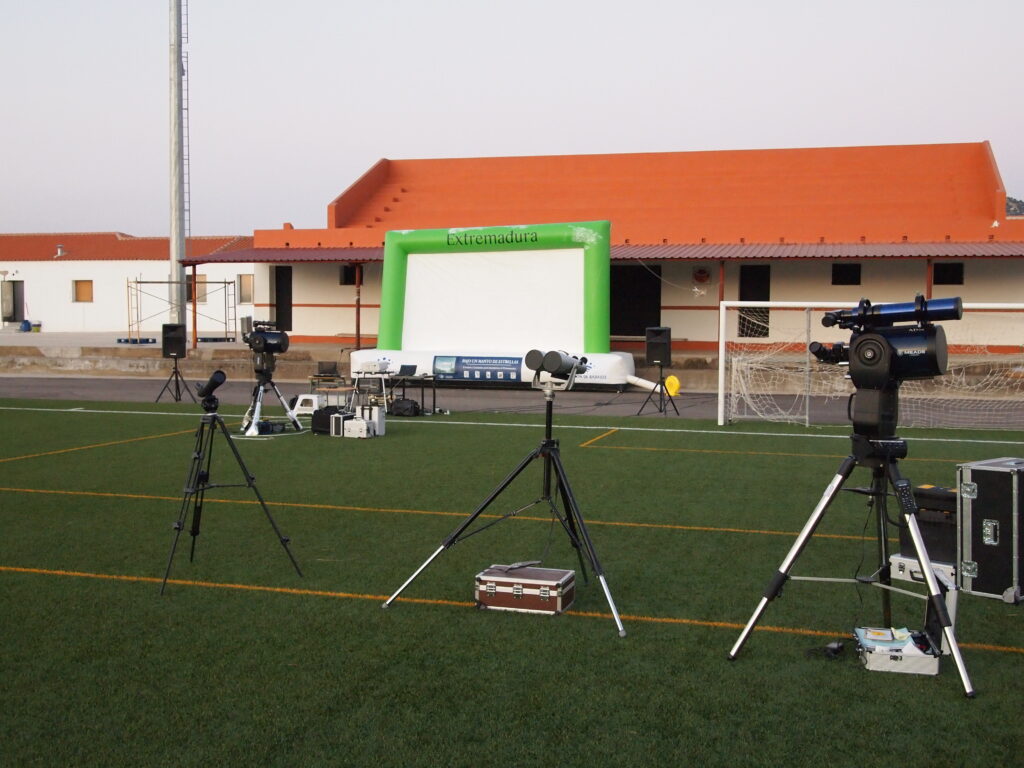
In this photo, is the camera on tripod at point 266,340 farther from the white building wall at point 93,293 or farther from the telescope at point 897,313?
the white building wall at point 93,293

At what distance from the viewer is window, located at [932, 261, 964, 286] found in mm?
25016

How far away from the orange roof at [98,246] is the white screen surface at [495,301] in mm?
27689

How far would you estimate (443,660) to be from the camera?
488 cm

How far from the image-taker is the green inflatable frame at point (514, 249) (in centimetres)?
2211

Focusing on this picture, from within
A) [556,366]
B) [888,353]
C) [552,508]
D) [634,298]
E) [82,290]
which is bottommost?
[552,508]

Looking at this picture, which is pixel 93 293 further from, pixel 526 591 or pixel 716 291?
pixel 526 591

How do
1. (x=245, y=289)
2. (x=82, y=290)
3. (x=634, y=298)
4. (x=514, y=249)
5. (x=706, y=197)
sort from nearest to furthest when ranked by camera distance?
1. (x=514, y=249)
2. (x=634, y=298)
3. (x=706, y=197)
4. (x=245, y=289)
5. (x=82, y=290)

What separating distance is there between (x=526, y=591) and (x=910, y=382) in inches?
601

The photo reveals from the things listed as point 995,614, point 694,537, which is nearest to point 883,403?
→ point 995,614

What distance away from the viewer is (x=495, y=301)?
23359mm

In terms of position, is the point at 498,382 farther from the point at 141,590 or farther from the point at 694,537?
the point at 141,590

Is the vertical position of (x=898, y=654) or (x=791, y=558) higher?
(x=791, y=558)

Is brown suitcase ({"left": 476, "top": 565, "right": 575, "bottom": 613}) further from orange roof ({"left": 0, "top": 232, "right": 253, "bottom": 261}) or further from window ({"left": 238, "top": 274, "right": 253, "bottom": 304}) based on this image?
orange roof ({"left": 0, "top": 232, "right": 253, "bottom": 261})

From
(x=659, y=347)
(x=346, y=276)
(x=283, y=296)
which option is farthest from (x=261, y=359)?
(x=283, y=296)
